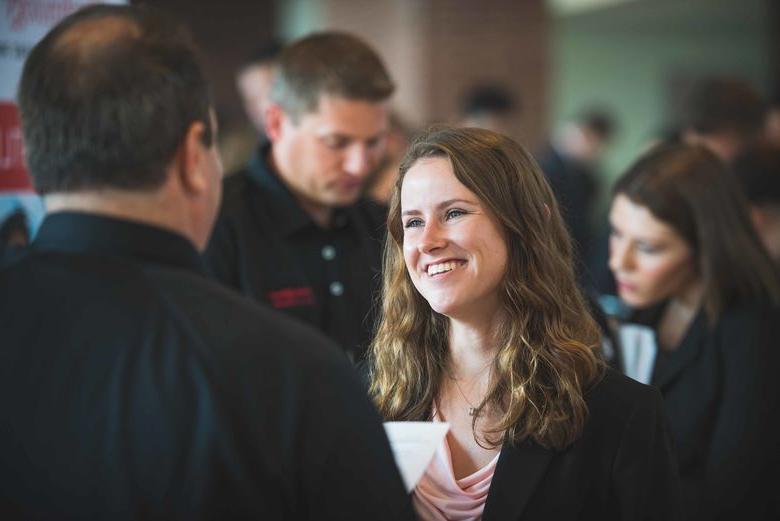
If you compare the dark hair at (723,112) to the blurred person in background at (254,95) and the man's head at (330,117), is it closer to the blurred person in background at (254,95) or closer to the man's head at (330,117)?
the man's head at (330,117)

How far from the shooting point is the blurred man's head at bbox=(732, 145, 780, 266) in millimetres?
3330

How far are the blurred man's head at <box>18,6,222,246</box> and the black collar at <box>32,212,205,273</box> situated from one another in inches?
0.7

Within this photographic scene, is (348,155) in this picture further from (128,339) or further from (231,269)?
(128,339)

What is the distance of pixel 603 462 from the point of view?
162 centimetres

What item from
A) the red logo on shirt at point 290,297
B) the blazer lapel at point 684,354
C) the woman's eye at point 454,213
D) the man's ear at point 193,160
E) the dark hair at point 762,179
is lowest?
the blazer lapel at point 684,354

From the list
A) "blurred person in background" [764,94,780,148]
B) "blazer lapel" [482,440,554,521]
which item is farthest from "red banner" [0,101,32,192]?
"blurred person in background" [764,94,780,148]

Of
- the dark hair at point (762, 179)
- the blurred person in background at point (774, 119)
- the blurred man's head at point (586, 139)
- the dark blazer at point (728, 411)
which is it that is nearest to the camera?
the dark blazer at point (728, 411)

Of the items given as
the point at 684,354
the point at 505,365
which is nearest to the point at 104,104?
the point at 505,365

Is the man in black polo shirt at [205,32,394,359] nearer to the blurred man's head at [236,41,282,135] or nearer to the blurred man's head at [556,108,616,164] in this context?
the blurred man's head at [236,41,282,135]

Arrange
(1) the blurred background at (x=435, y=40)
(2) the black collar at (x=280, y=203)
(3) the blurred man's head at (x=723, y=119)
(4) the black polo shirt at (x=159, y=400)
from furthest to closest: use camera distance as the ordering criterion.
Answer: (1) the blurred background at (x=435, y=40) < (3) the blurred man's head at (x=723, y=119) < (2) the black collar at (x=280, y=203) < (4) the black polo shirt at (x=159, y=400)

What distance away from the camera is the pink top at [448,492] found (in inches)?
64.4

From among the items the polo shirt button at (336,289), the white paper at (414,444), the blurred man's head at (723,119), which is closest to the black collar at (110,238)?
the white paper at (414,444)

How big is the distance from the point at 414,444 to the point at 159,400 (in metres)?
0.63

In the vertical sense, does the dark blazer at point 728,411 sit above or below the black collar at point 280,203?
below
